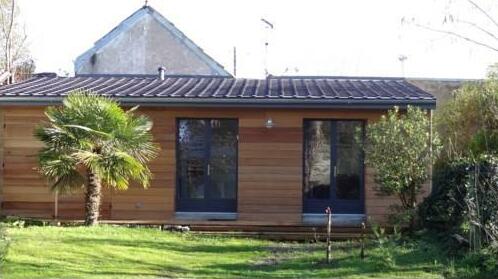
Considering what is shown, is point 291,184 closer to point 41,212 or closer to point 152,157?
point 152,157

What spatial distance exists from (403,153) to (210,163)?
198 inches

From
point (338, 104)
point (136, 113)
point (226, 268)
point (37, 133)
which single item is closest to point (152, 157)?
point (136, 113)

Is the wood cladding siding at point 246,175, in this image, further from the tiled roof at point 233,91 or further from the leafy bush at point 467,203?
the leafy bush at point 467,203

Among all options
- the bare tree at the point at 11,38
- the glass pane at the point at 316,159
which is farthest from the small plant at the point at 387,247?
the bare tree at the point at 11,38

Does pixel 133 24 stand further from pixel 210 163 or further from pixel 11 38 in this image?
pixel 210 163

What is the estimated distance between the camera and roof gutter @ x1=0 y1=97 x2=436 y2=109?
16.1 metres

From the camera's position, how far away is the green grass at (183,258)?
10.3 metres

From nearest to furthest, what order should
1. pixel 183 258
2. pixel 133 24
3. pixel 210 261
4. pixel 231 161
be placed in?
pixel 210 261 → pixel 183 258 → pixel 231 161 → pixel 133 24

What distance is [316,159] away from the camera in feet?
56.1

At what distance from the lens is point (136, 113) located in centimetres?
1695

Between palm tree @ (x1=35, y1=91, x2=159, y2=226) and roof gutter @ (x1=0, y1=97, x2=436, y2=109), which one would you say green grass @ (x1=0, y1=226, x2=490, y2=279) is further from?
roof gutter @ (x1=0, y1=97, x2=436, y2=109)

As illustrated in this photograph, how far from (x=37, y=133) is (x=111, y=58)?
1629 centimetres

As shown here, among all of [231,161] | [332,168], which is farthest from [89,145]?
[332,168]

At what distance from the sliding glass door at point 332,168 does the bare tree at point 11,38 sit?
22.1 metres
